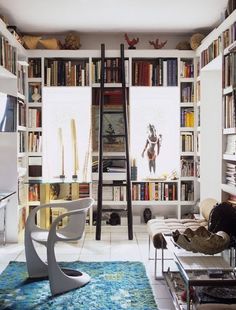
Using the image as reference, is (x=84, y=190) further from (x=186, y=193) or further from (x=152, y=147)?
(x=186, y=193)

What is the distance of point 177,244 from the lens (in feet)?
10.8

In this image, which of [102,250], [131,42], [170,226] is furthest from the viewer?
[131,42]

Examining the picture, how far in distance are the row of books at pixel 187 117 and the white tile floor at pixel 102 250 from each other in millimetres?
1604

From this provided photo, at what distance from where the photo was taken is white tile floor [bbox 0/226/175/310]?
4.59m

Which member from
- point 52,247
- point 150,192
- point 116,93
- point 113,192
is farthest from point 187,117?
point 52,247

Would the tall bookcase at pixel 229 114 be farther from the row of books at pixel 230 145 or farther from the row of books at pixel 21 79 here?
the row of books at pixel 21 79

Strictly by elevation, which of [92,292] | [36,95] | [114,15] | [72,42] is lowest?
[92,292]

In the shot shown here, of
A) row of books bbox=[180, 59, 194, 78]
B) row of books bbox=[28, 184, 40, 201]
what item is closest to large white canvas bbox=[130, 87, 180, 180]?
row of books bbox=[180, 59, 194, 78]

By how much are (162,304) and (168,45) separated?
396 cm

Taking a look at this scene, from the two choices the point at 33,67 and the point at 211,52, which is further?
the point at 33,67

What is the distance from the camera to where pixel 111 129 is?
5.98 m

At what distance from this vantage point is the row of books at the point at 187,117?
5988mm

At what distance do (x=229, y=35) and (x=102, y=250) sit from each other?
106 inches

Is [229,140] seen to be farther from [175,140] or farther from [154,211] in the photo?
[154,211]
